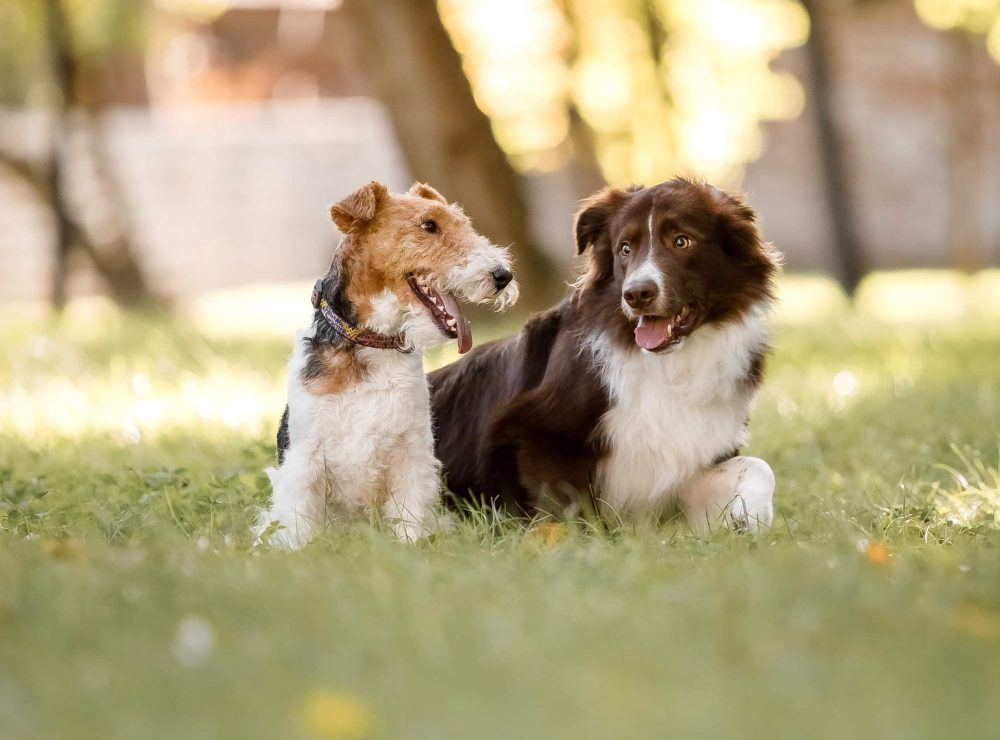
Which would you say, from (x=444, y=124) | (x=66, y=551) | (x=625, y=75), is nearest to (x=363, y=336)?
(x=66, y=551)

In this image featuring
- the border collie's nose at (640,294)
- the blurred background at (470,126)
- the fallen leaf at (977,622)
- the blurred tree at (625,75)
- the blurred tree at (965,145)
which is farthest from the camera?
the blurred tree at (965,145)

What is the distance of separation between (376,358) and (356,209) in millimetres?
538

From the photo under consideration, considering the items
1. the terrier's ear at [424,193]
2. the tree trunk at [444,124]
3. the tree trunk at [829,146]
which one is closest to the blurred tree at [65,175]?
the tree trunk at [444,124]

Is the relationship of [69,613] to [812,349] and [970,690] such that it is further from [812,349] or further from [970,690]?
[812,349]

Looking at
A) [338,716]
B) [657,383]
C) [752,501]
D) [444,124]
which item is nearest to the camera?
[338,716]

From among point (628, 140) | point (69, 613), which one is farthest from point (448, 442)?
point (628, 140)

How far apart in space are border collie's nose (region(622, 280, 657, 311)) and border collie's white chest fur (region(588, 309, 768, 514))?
1.01 feet

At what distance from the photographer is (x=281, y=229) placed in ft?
81.7

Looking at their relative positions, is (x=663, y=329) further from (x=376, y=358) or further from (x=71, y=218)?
(x=71, y=218)

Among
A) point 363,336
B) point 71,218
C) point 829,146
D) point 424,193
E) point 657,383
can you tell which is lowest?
point 829,146

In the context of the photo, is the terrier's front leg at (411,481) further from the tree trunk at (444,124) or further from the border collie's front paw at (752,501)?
the tree trunk at (444,124)

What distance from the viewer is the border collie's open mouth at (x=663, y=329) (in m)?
4.90

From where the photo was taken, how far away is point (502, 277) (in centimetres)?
480

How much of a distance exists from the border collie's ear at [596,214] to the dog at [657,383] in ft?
0.08
